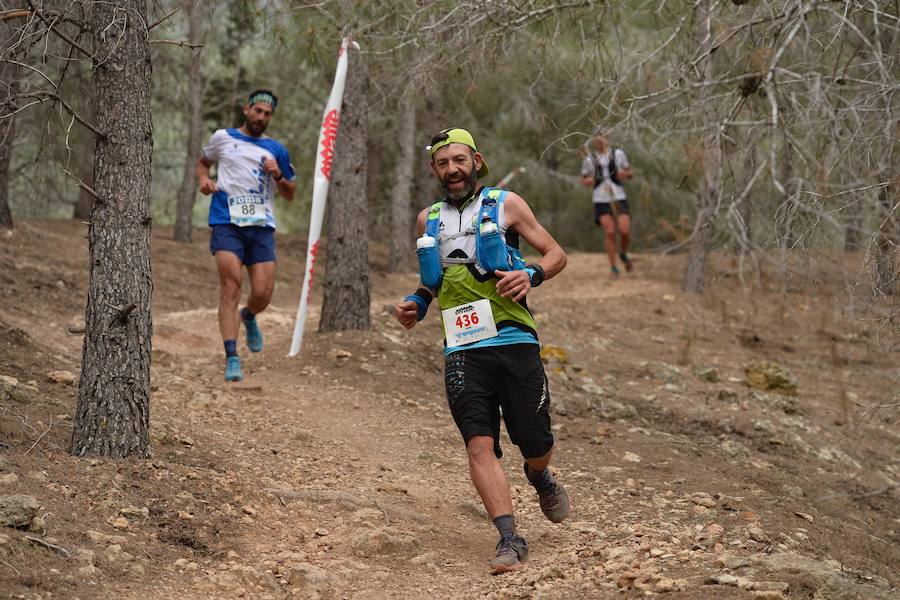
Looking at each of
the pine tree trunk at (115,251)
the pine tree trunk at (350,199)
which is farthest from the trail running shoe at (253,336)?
the pine tree trunk at (115,251)

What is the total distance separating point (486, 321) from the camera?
4996 millimetres

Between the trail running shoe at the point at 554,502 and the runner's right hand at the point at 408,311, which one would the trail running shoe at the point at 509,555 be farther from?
the runner's right hand at the point at 408,311

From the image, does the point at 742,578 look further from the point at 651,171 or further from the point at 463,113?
the point at 651,171

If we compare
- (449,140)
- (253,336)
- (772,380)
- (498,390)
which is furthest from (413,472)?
(772,380)

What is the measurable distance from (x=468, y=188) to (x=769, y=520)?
2.52 metres

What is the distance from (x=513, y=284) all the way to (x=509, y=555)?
1.22 m

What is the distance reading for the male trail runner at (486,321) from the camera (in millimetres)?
4949

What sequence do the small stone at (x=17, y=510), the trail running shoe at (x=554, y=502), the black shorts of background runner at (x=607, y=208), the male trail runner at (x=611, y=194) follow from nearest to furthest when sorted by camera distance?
the small stone at (x=17, y=510), the trail running shoe at (x=554, y=502), the male trail runner at (x=611, y=194), the black shorts of background runner at (x=607, y=208)

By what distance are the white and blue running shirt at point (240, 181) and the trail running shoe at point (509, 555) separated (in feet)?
12.6

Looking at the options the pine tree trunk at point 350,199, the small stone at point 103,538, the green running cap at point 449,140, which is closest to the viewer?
the small stone at point 103,538

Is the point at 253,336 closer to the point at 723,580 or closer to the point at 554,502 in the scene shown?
the point at 554,502

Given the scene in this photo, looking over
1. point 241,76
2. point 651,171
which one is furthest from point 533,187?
point 241,76

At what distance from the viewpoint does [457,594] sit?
15.5 ft

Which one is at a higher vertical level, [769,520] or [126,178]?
[126,178]
